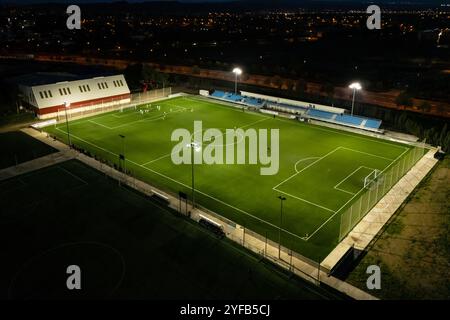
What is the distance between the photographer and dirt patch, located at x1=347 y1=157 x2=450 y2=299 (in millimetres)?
25422

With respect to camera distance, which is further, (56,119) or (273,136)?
(56,119)

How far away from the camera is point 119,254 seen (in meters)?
27.2

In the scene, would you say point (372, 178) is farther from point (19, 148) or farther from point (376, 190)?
point (19, 148)

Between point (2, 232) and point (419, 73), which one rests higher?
point (419, 73)

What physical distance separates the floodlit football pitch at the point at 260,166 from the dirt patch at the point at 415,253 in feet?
12.3

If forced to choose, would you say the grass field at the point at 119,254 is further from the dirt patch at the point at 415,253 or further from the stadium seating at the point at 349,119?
the stadium seating at the point at 349,119

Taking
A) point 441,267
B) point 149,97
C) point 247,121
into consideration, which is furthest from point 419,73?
point 441,267

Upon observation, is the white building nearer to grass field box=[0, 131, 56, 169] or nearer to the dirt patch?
grass field box=[0, 131, 56, 169]

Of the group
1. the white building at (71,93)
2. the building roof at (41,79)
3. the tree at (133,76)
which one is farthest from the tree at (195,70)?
the building roof at (41,79)

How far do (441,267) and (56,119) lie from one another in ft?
179

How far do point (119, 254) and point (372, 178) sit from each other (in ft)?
91.2

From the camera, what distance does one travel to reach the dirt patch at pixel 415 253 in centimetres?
2542

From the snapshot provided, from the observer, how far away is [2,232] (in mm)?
29750
